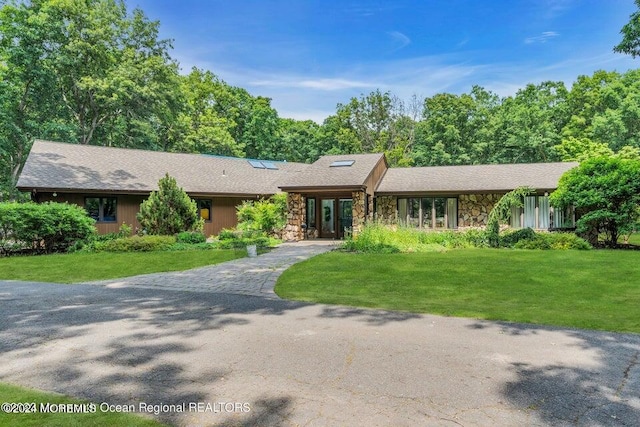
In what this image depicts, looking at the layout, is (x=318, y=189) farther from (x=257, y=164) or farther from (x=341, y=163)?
(x=257, y=164)

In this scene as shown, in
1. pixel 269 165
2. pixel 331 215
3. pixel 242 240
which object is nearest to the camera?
pixel 242 240

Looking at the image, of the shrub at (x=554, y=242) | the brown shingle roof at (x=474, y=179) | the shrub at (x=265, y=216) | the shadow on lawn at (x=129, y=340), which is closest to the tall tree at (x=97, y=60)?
the shrub at (x=265, y=216)

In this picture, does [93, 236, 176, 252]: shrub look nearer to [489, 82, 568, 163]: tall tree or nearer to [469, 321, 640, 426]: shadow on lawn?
[469, 321, 640, 426]: shadow on lawn

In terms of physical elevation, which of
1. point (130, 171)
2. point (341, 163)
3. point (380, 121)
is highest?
point (380, 121)

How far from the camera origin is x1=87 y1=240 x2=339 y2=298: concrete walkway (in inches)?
327

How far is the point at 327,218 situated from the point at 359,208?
274 centimetres

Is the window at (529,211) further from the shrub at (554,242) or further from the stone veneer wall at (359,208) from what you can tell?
the stone veneer wall at (359,208)

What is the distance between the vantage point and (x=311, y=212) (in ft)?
67.8

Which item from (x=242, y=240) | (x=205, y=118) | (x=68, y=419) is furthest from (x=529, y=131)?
(x=68, y=419)

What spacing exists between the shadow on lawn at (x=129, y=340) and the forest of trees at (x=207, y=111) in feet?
77.3

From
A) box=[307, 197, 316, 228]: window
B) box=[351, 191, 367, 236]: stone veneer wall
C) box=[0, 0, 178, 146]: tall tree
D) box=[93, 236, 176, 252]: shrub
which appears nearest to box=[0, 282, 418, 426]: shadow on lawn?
box=[93, 236, 176, 252]: shrub

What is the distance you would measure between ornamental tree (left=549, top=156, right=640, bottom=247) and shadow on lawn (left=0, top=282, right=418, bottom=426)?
41.2 ft

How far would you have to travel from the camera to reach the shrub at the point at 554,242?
14.2 m

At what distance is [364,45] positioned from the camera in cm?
2227
